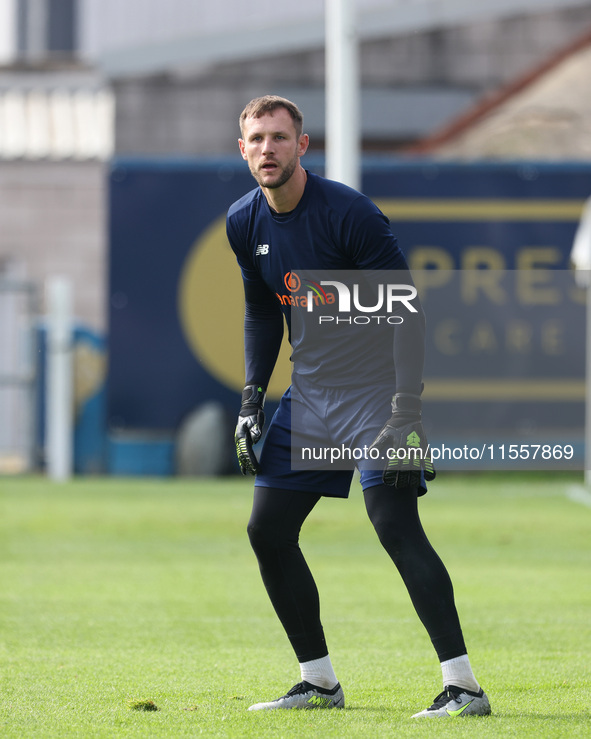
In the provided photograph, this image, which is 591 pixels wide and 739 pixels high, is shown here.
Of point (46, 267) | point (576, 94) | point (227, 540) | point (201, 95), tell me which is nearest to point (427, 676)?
point (227, 540)

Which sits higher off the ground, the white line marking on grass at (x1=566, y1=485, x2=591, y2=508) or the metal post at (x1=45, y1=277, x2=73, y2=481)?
the metal post at (x1=45, y1=277, x2=73, y2=481)

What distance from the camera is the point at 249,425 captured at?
487cm

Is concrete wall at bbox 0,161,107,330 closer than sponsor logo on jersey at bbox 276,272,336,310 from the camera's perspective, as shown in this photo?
No

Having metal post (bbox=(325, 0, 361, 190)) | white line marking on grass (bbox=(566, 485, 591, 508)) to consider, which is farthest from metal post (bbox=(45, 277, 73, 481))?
white line marking on grass (bbox=(566, 485, 591, 508))

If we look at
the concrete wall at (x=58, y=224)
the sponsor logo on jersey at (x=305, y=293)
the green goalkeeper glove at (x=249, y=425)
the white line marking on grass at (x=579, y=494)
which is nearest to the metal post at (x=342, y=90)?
the white line marking on grass at (x=579, y=494)

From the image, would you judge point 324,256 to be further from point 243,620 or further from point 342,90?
point 342,90

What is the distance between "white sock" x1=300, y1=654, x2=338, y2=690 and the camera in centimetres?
465

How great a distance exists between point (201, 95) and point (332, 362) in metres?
15.5

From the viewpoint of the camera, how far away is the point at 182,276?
1438cm

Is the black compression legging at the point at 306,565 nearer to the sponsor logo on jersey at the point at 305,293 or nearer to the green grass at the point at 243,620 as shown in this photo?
the green grass at the point at 243,620

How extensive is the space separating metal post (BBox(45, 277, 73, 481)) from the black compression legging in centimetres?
988

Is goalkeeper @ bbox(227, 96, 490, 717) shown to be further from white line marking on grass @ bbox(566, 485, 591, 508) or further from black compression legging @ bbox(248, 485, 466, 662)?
white line marking on grass @ bbox(566, 485, 591, 508)

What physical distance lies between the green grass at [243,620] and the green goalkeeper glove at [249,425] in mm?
894

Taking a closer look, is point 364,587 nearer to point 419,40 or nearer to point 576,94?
point 576,94
